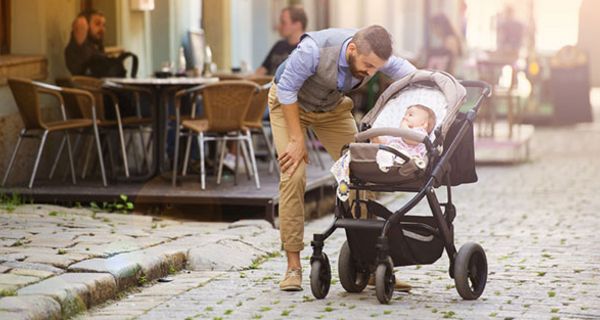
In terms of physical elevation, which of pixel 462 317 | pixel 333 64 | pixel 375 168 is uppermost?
pixel 333 64

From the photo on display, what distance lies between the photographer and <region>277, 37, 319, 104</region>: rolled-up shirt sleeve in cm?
823

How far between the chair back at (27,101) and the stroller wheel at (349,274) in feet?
16.3

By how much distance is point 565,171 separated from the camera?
18562 mm

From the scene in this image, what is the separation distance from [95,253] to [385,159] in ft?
6.74

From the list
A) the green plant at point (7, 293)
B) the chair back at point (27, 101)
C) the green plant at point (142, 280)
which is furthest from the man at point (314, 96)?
the chair back at point (27, 101)

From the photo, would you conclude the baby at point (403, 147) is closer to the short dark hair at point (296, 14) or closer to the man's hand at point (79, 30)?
the man's hand at point (79, 30)

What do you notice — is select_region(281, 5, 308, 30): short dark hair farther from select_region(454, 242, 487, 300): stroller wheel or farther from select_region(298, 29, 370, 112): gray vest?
select_region(454, 242, 487, 300): stroller wheel

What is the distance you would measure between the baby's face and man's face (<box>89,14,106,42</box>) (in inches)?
260

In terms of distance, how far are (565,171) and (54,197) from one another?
803 cm

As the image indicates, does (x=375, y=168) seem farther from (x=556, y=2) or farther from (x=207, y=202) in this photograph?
(x=556, y=2)

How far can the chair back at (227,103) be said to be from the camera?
508 inches

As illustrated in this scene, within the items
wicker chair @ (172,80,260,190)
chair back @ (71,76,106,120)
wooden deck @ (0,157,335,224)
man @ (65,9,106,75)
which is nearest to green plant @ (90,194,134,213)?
wooden deck @ (0,157,335,224)

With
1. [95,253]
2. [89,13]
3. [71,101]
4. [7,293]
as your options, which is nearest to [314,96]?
[95,253]

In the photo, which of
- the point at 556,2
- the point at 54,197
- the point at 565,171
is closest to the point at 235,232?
the point at 54,197
